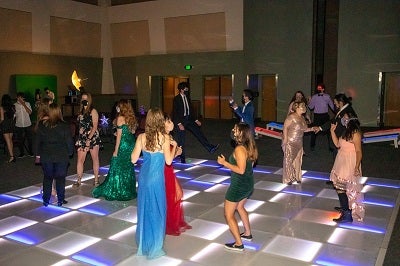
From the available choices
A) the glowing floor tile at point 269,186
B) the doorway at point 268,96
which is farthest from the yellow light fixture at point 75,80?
the glowing floor tile at point 269,186

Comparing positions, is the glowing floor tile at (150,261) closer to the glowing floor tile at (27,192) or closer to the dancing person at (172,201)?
the dancing person at (172,201)

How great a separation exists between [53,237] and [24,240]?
0.32 metres

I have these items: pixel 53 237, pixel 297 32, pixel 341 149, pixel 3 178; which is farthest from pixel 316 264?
pixel 297 32

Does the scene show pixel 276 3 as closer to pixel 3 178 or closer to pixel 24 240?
pixel 3 178

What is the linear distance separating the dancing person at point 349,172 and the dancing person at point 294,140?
151 cm

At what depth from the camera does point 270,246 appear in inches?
173

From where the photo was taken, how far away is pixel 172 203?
15.4 ft

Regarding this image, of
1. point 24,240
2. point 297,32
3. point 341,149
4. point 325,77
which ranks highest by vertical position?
point 297,32

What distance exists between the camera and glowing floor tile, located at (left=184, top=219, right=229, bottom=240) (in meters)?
4.73

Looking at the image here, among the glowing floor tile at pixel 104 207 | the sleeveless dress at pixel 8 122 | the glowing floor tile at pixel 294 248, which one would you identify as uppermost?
the sleeveless dress at pixel 8 122

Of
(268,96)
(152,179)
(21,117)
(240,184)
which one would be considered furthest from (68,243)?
(268,96)

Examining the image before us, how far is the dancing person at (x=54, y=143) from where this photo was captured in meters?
5.46

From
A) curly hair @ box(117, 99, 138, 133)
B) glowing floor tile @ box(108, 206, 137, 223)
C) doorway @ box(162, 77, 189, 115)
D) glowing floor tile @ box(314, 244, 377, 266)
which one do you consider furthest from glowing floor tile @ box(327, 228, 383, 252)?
doorway @ box(162, 77, 189, 115)

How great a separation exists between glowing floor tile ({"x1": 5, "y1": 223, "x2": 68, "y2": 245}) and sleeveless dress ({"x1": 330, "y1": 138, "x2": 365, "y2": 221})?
11.3 feet
